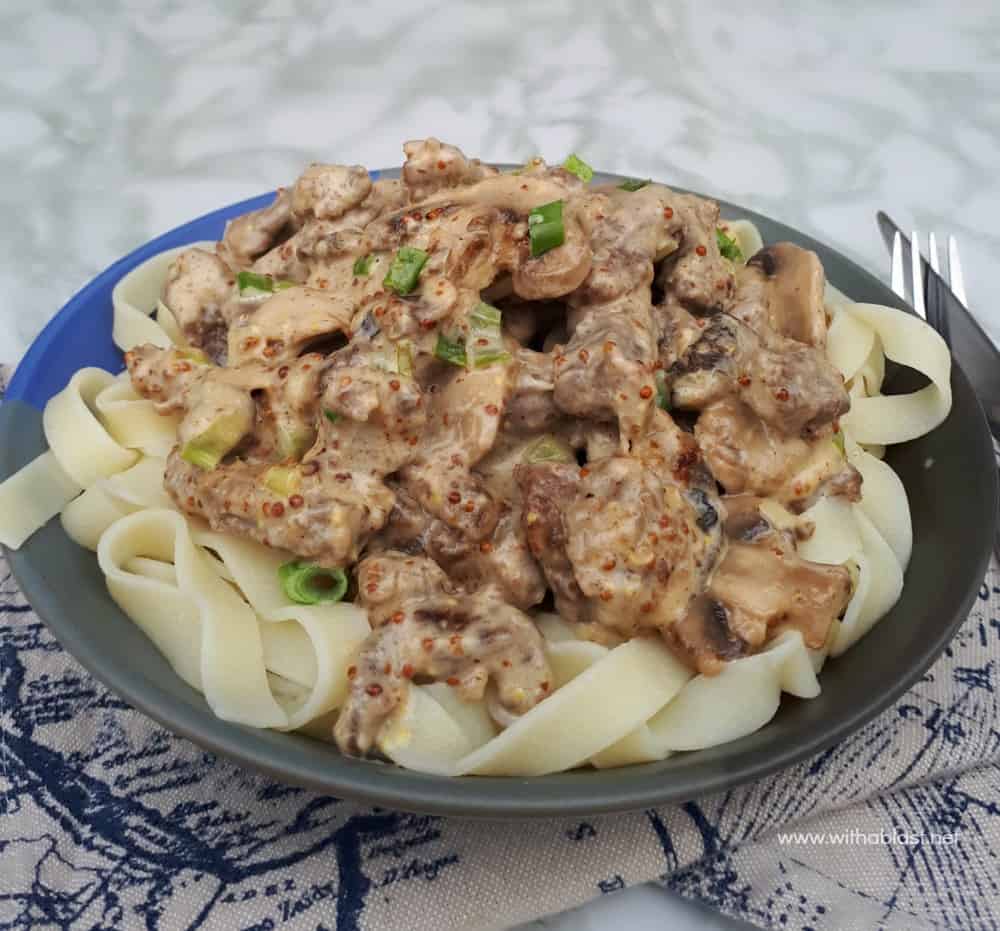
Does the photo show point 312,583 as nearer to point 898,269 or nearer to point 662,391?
point 662,391

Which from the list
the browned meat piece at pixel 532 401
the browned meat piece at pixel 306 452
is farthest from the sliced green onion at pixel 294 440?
the browned meat piece at pixel 532 401

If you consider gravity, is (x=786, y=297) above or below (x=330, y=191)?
below

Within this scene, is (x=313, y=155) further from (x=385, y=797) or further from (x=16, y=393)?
(x=385, y=797)

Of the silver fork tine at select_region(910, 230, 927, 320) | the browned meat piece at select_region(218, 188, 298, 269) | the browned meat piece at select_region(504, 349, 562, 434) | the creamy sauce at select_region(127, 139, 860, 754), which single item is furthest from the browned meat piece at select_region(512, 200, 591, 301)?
the silver fork tine at select_region(910, 230, 927, 320)

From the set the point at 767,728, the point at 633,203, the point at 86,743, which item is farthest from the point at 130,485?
the point at 767,728

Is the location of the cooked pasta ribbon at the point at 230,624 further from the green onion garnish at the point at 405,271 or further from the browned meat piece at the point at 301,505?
the green onion garnish at the point at 405,271

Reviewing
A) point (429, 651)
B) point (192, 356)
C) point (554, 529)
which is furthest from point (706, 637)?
point (192, 356)
